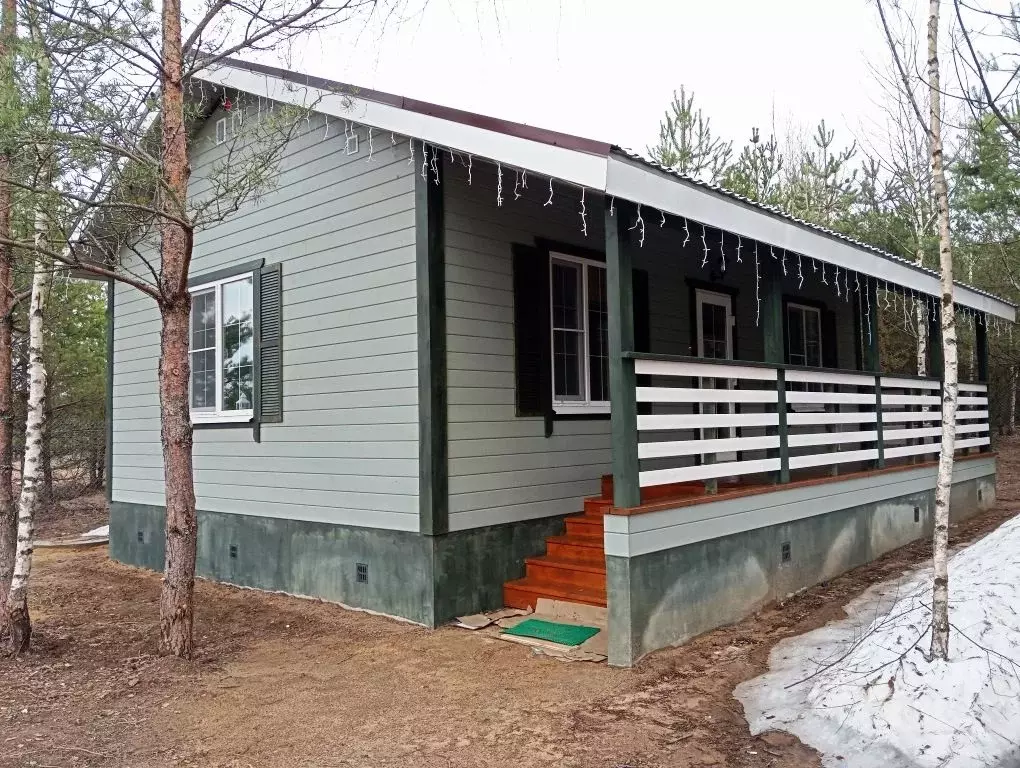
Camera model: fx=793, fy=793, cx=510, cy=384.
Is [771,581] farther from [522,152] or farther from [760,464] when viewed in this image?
[522,152]

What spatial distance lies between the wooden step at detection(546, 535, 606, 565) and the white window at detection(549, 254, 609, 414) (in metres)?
1.08

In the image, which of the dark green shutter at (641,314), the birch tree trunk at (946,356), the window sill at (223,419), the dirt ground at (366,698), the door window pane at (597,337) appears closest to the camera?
the dirt ground at (366,698)

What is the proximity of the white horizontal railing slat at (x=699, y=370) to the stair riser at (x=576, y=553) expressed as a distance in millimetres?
1587

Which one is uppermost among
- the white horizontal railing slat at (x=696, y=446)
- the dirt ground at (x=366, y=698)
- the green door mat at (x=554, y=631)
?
the white horizontal railing slat at (x=696, y=446)

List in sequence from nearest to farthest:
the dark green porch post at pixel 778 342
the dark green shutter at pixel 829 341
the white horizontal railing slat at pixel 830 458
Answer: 1. the dark green porch post at pixel 778 342
2. the white horizontal railing slat at pixel 830 458
3. the dark green shutter at pixel 829 341

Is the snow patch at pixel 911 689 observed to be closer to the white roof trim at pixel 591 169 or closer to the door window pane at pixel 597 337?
the white roof trim at pixel 591 169

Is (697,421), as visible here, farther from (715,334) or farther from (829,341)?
(829,341)

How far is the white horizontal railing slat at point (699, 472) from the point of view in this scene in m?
4.84

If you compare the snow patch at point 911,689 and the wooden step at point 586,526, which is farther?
the wooden step at point 586,526

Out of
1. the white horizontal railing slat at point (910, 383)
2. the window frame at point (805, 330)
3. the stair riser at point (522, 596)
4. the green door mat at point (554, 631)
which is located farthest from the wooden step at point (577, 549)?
the window frame at point (805, 330)

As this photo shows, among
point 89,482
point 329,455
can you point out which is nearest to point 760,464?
point 329,455

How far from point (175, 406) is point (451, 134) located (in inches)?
94.7

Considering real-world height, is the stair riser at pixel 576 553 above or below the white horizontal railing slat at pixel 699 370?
below

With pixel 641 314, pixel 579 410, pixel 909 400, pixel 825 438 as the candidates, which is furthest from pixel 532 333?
pixel 909 400
